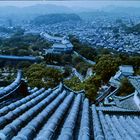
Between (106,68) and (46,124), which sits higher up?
(46,124)

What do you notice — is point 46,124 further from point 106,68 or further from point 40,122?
point 106,68

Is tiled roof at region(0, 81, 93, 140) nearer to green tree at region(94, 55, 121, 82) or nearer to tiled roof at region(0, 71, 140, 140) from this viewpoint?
tiled roof at region(0, 71, 140, 140)

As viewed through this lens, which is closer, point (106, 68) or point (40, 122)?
point (40, 122)

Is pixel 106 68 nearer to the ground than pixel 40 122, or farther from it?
nearer to the ground

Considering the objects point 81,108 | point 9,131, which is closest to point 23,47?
point 81,108

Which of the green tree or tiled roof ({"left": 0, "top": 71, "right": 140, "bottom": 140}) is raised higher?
→ tiled roof ({"left": 0, "top": 71, "right": 140, "bottom": 140})

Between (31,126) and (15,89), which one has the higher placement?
(31,126)

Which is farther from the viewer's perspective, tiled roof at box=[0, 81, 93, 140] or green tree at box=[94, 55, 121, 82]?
green tree at box=[94, 55, 121, 82]

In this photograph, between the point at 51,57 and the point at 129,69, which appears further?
the point at 51,57

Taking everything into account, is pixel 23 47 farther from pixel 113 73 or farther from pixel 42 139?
pixel 42 139

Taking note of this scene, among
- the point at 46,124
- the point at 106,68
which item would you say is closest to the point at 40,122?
the point at 46,124

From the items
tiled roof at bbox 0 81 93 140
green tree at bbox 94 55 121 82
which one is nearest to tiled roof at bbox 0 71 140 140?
tiled roof at bbox 0 81 93 140
